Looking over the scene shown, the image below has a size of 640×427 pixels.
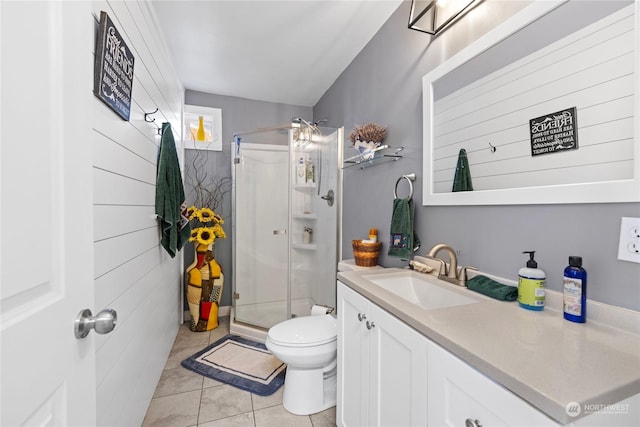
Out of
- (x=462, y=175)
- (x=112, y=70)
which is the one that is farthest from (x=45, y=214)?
(x=462, y=175)

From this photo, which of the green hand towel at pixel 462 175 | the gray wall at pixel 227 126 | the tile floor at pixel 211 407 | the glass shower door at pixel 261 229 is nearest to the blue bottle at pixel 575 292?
the green hand towel at pixel 462 175

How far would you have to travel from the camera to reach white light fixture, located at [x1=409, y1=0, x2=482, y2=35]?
1.32m

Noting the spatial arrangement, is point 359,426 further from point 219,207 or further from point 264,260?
point 219,207

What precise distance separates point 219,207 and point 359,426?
8.32ft

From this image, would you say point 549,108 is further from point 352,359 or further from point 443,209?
point 352,359

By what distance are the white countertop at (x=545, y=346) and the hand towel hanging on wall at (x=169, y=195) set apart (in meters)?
1.52

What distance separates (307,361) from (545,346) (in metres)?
1.21

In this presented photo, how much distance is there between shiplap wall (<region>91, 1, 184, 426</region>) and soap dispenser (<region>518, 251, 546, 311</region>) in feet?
5.01

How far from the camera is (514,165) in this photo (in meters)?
1.10

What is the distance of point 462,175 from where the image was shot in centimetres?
133

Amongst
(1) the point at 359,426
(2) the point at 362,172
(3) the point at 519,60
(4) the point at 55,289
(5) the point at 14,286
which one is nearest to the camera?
(5) the point at 14,286

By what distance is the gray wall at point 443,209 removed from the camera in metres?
0.85

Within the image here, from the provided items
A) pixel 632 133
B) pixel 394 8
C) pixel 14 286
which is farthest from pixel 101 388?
pixel 394 8

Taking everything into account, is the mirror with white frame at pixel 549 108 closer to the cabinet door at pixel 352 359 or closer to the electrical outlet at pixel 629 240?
the electrical outlet at pixel 629 240
